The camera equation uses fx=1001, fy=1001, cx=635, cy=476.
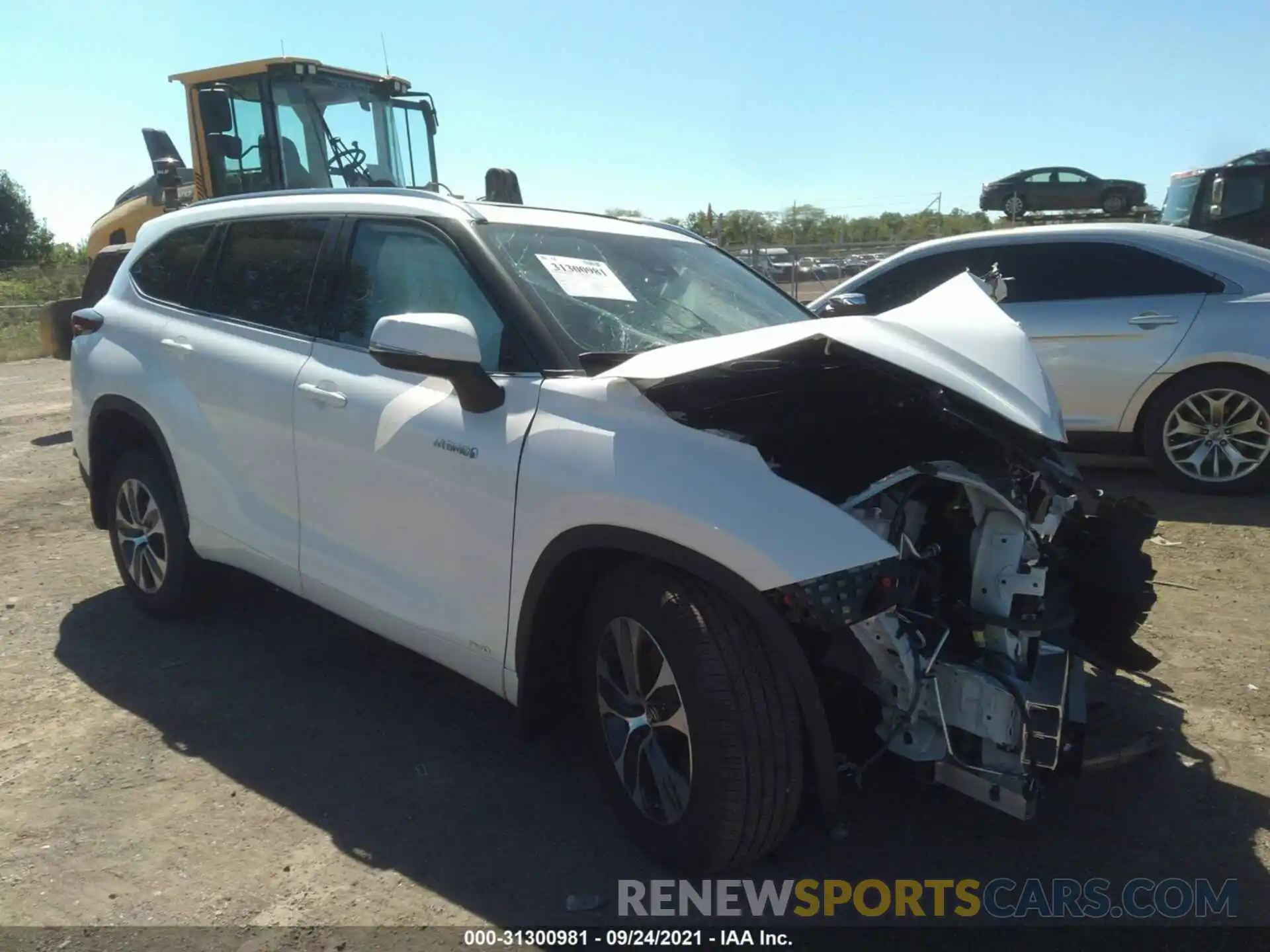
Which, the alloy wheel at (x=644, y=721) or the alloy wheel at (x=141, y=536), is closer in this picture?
the alloy wheel at (x=644, y=721)

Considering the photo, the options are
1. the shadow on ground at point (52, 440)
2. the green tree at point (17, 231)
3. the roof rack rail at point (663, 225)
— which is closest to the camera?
the roof rack rail at point (663, 225)

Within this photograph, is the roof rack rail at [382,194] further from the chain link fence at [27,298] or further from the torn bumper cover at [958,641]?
the chain link fence at [27,298]

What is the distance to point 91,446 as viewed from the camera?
468cm

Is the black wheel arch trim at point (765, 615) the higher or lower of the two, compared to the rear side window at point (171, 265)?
lower

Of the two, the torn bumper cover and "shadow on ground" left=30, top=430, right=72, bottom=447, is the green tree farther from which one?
the torn bumper cover

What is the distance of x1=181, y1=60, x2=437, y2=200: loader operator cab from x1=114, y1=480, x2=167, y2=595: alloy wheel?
5.33 metres

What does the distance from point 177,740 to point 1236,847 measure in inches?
136

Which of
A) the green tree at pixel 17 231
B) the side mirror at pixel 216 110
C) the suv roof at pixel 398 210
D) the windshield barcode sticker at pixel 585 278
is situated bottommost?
the green tree at pixel 17 231

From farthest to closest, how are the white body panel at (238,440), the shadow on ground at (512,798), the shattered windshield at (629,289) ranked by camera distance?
the white body panel at (238,440), the shattered windshield at (629,289), the shadow on ground at (512,798)

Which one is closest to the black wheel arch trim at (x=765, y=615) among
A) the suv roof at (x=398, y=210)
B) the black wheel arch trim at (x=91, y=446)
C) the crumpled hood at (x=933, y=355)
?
the crumpled hood at (x=933, y=355)

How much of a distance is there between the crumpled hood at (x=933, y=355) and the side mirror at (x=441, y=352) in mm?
380

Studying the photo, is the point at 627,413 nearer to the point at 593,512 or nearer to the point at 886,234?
the point at 593,512

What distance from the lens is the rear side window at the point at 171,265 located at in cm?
450

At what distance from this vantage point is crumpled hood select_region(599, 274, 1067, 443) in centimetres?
248
